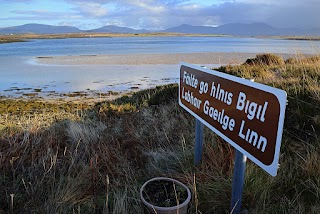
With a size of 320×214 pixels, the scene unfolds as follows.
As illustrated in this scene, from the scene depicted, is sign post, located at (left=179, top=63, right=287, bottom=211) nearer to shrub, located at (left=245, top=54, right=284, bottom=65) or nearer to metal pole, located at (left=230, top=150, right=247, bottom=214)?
metal pole, located at (left=230, top=150, right=247, bottom=214)

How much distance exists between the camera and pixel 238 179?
213 centimetres

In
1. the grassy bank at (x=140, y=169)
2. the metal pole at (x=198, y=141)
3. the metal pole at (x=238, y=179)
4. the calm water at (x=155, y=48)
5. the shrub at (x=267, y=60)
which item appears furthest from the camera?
the calm water at (x=155, y=48)

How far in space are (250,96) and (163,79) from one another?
18.0 m

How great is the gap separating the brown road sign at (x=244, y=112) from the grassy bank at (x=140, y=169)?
553 mm

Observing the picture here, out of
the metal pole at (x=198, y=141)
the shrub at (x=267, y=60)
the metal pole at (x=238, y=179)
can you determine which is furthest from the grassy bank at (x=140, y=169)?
the shrub at (x=267, y=60)

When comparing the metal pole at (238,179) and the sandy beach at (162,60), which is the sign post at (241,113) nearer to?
the metal pole at (238,179)

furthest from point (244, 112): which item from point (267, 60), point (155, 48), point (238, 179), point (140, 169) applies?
point (155, 48)

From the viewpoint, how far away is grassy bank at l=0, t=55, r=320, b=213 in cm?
254

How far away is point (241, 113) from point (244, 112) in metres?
0.04

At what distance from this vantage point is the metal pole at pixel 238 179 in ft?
6.86

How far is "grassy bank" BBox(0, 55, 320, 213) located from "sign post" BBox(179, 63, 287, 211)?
0.51 m

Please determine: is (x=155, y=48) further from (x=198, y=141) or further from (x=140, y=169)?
(x=198, y=141)

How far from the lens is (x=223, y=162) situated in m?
2.98

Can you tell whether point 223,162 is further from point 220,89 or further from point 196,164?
point 220,89
